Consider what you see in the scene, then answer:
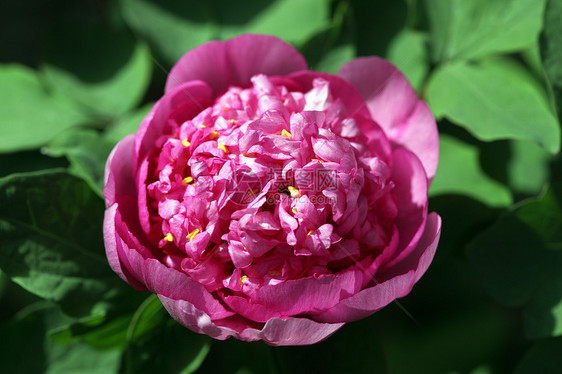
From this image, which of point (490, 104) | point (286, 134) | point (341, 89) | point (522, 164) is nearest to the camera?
point (286, 134)

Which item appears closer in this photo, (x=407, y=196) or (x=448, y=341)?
(x=407, y=196)

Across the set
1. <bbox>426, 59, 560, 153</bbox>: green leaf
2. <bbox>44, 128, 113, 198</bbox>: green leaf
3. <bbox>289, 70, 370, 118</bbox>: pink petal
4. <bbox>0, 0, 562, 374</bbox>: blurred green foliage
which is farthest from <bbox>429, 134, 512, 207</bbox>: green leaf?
<bbox>44, 128, 113, 198</bbox>: green leaf

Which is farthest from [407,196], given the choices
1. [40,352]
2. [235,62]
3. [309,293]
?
[40,352]

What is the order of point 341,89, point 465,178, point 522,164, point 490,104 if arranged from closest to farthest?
point 341,89
point 490,104
point 465,178
point 522,164

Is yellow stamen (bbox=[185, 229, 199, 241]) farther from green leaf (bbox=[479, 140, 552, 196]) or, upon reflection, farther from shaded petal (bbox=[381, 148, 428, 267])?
green leaf (bbox=[479, 140, 552, 196])

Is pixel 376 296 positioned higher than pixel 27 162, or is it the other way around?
pixel 376 296

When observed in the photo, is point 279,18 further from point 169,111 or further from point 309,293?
point 309,293
